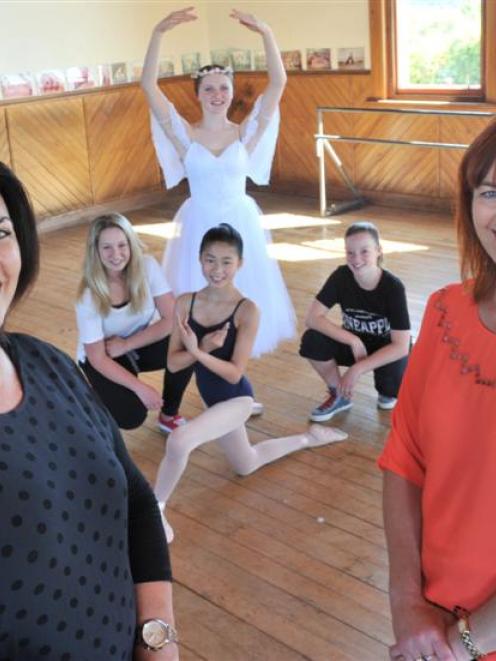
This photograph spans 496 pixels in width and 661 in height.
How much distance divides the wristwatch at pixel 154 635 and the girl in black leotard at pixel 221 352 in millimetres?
1636

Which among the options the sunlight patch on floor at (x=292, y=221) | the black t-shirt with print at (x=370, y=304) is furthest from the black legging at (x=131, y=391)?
the sunlight patch on floor at (x=292, y=221)

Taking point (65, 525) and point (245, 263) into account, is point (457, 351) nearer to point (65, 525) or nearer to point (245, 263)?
point (65, 525)

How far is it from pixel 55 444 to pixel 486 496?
600 millimetres

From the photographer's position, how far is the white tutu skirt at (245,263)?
4.20m

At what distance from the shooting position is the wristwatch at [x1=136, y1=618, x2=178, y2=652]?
1.21m

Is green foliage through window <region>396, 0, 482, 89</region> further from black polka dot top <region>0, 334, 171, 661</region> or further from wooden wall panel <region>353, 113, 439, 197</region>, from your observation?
black polka dot top <region>0, 334, 171, 661</region>

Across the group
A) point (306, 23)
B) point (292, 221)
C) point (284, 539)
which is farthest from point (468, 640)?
point (306, 23)

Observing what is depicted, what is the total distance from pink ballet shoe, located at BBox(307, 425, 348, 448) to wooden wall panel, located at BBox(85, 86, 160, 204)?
505 cm

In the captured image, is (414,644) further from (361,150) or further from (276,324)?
(361,150)

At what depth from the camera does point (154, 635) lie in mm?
1222

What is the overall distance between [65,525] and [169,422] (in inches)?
98.8

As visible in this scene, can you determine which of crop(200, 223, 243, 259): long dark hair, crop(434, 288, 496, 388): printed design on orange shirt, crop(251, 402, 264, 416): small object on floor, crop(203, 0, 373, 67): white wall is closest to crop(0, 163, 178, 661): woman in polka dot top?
crop(434, 288, 496, 388): printed design on orange shirt

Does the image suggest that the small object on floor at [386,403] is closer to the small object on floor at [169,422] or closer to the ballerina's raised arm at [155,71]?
the small object on floor at [169,422]

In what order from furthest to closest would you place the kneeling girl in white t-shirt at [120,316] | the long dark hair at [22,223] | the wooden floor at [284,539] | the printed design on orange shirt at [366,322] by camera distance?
the printed design on orange shirt at [366,322]
the kneeling girl in white t-shirt at [120,316]
the wooden floor at [284,539]
the long dark hair at [22,223]
